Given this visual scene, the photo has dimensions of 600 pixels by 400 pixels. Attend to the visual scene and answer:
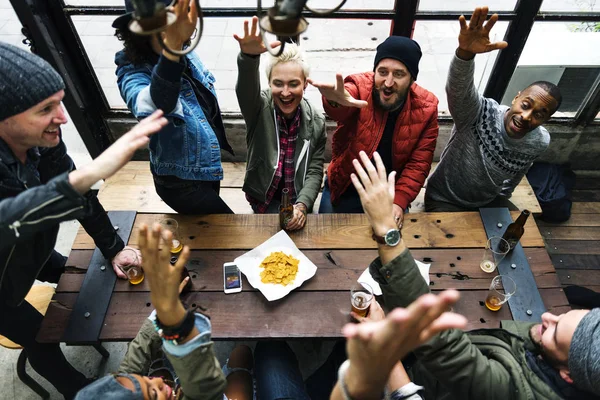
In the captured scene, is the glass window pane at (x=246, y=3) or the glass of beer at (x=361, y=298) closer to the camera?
the glass of beer at (x=361, y=298)

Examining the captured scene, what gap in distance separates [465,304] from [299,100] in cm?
151

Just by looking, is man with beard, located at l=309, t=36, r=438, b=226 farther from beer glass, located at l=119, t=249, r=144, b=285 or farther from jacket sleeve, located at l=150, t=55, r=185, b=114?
beer glass, located at l=119, t=249, r=144, b=285

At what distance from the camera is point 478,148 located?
101 inches

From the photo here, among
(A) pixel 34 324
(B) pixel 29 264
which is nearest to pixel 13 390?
(A) pixel 34 324

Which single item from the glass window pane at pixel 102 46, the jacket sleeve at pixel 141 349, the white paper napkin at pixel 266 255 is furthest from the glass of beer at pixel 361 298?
the glass window pane at pixel 102 46

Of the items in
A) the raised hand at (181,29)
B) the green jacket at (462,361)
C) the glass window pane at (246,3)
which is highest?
the raised hand at (181,29)

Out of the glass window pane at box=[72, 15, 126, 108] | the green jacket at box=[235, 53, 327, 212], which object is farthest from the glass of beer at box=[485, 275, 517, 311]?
the glass window pane at box=[72, 15, 126, 108]

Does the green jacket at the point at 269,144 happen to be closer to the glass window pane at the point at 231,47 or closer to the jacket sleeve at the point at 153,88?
the jacket sleeve at the point at 153,88

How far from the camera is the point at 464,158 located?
2.66 metres

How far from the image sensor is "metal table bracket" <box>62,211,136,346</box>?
182 cm

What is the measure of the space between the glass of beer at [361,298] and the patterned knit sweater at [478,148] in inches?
48.9

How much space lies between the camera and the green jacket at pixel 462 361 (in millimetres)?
1412

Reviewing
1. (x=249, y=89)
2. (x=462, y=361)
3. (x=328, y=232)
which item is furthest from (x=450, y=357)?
(x=249, y=89)

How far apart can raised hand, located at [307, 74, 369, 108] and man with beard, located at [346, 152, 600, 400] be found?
2.49ft
